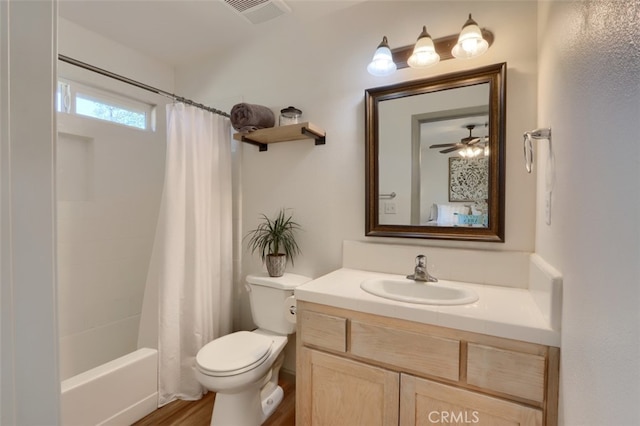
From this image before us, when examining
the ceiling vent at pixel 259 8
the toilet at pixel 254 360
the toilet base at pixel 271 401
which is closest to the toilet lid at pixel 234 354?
the toilet at pixel 254 360

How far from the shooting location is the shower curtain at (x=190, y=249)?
181 centimetres

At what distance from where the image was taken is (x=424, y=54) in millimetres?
1534

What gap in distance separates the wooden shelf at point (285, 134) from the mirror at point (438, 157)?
12.9 inches

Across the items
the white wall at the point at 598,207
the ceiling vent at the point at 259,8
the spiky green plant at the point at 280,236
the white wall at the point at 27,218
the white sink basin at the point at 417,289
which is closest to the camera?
the white wall at the point at 27,218

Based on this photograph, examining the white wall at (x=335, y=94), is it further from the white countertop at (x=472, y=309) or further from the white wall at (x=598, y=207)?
the white wall at (x=598, y=207)

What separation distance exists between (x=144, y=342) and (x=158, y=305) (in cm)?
28

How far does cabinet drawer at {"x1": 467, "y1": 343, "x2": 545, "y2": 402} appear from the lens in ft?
3.21

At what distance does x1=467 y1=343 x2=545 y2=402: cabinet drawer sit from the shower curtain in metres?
1.61

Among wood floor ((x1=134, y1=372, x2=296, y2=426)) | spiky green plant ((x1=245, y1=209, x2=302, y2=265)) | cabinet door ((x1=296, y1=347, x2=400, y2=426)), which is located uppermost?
spiky green plant ((x1=245, y1=209, x2=302, y2=265))

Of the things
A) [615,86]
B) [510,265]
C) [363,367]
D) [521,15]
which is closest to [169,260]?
[363,367]

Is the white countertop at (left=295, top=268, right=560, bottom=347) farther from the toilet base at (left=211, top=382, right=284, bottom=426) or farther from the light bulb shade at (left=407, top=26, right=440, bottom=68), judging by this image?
the light bulb shade at (left=407, top=26, right=440, bottom=68)

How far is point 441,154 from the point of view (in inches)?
63.3

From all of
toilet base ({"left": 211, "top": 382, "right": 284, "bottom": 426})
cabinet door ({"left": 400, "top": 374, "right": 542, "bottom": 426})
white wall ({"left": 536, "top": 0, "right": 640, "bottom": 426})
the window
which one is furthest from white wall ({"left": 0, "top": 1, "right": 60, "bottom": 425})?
the window

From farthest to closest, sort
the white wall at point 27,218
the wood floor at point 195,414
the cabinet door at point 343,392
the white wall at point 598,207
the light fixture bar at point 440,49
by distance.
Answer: the wood floor at point 195,414 < the light fixture bar at point 440,49 < the cabinet door at point 343,392 < the white wall at point 598,207 < the white wall at point 27,218
